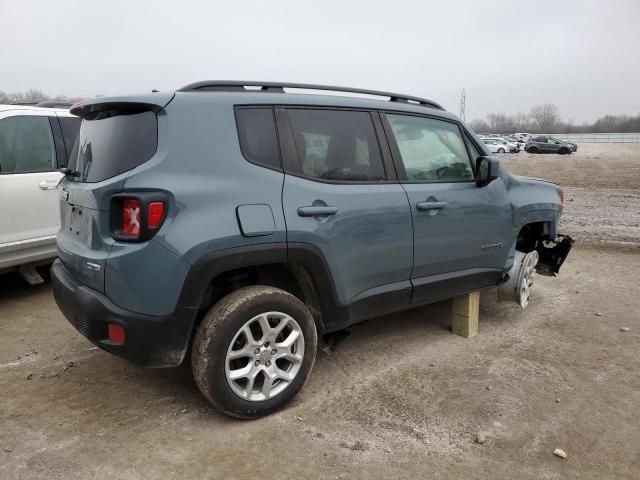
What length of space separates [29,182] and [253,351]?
352 cm

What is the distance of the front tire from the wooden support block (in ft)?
5.76

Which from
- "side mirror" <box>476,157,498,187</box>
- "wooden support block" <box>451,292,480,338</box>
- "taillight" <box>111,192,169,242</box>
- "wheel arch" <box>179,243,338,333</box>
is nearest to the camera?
"taillight" <box>111,192,169,242</box>

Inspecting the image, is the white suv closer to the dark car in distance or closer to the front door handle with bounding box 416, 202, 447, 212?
the front door handle with bounding box 416, 202, 447, 212

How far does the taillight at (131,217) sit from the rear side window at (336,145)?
1.00 meters

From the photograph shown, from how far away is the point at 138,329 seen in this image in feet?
8.79

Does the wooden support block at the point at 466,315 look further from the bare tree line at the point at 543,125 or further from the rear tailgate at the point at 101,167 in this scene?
the bare tree line at the point at 543,125

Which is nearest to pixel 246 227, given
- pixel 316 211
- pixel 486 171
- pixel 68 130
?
pixel 316 211

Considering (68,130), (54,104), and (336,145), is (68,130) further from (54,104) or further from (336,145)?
(336,145)

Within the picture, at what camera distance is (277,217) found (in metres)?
2.95

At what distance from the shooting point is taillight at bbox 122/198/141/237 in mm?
2652

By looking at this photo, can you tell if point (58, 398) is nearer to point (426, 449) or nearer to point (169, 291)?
point (169, 291)

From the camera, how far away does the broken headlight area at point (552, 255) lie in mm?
5352

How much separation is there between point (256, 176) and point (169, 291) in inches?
31.4

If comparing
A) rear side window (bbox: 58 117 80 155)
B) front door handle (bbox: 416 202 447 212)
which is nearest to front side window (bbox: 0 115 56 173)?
rear side window (bbox: 58 117 80 155)
